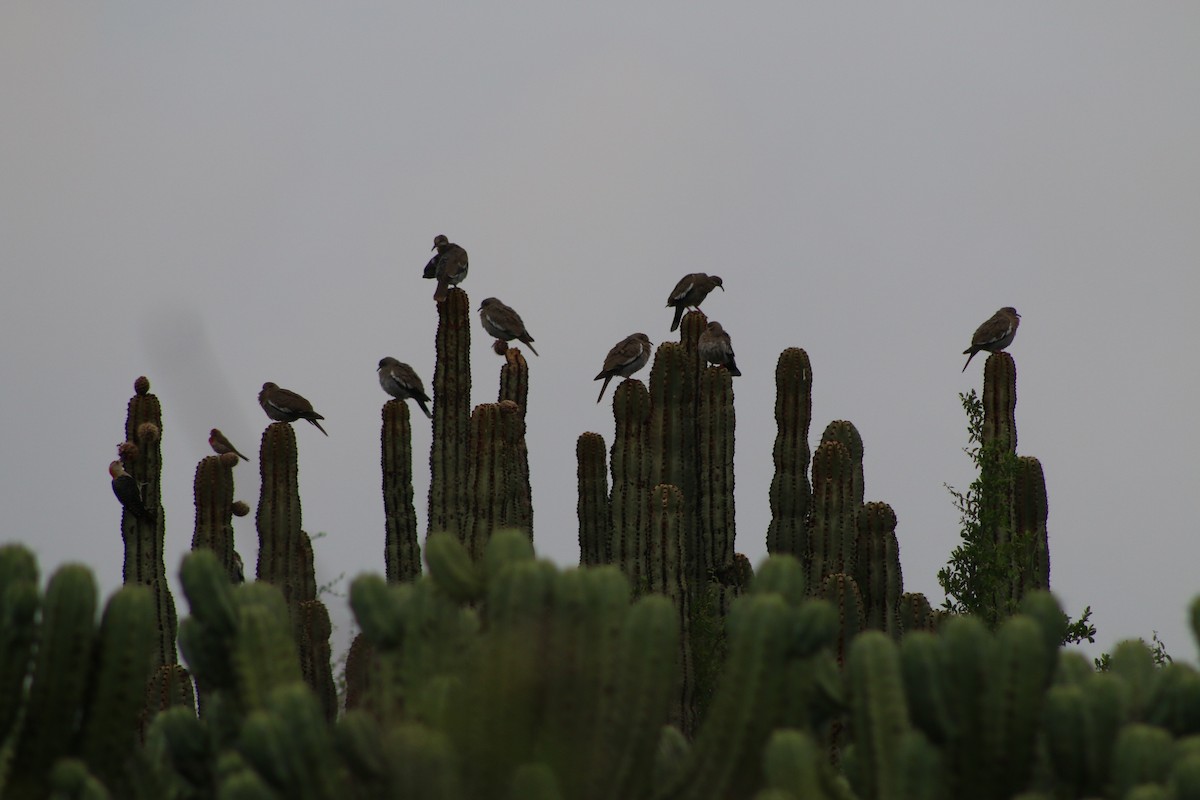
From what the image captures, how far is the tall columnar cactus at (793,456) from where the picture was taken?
1586cm

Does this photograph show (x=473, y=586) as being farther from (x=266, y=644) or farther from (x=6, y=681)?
(x=6, y=681)

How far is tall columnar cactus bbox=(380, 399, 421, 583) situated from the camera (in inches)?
622

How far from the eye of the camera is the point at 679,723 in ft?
47.2

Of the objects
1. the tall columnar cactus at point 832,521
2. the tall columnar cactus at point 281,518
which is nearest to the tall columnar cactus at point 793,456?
the tall columnar cactus at point 832,521

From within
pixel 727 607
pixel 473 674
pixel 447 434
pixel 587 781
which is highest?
pixel 447 434

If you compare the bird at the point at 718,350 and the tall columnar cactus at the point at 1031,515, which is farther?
the bird at the point at 718,350

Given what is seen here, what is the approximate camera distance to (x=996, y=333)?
16312mm

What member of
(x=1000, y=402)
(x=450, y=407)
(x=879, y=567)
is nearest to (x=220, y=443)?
(x=450, y=407)

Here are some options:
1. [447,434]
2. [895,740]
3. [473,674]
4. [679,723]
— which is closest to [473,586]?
[473,674]

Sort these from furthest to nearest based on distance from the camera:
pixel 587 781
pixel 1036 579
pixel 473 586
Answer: pixel 1036 579, pixel 473 586, pixel 587 781

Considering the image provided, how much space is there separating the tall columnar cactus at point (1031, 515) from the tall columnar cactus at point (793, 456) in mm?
1957

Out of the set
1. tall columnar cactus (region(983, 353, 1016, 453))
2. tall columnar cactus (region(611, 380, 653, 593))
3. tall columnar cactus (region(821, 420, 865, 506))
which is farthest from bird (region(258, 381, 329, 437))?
tall columnar cactus (region(983, 353, 1016, 453))

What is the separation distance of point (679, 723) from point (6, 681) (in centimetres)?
840

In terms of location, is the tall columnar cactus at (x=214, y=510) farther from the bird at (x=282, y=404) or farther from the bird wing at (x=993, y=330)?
the bird wing at (x=993, y=330)
